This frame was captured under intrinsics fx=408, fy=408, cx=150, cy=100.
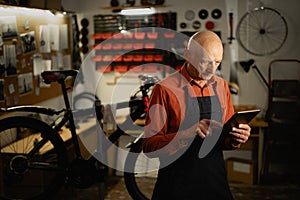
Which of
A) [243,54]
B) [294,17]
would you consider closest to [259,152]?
[243,54]

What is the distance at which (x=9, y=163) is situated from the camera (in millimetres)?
3287

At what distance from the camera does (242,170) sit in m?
4.33

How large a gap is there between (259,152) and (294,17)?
1562 millimetres

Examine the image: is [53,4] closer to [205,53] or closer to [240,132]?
[205,53]

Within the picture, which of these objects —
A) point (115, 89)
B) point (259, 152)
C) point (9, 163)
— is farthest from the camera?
point (115, 89)

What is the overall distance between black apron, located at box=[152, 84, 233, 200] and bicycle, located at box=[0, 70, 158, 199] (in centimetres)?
135

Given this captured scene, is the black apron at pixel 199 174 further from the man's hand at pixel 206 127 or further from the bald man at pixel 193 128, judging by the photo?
the man's hand at pixel 206 127

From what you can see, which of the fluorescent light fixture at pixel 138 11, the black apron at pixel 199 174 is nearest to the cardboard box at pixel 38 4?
the fluorescent light fixture at pixel 138 11

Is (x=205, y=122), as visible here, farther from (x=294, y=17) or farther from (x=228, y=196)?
(x=294, y=17)

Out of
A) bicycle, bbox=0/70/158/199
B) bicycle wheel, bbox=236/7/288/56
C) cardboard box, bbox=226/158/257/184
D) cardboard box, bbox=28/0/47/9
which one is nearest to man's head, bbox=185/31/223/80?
bicycle, bbox=0/70/158/199

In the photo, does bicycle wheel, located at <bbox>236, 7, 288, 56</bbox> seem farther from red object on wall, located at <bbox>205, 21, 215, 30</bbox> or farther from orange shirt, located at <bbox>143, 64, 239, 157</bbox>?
orange shirt, located at <bbox>143, 64, 239, 157</bbox>

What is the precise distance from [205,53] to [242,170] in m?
2.77

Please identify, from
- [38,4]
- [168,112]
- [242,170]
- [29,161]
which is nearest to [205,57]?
[168,112]

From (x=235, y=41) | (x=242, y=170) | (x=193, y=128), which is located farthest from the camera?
(x=235, y=41)
